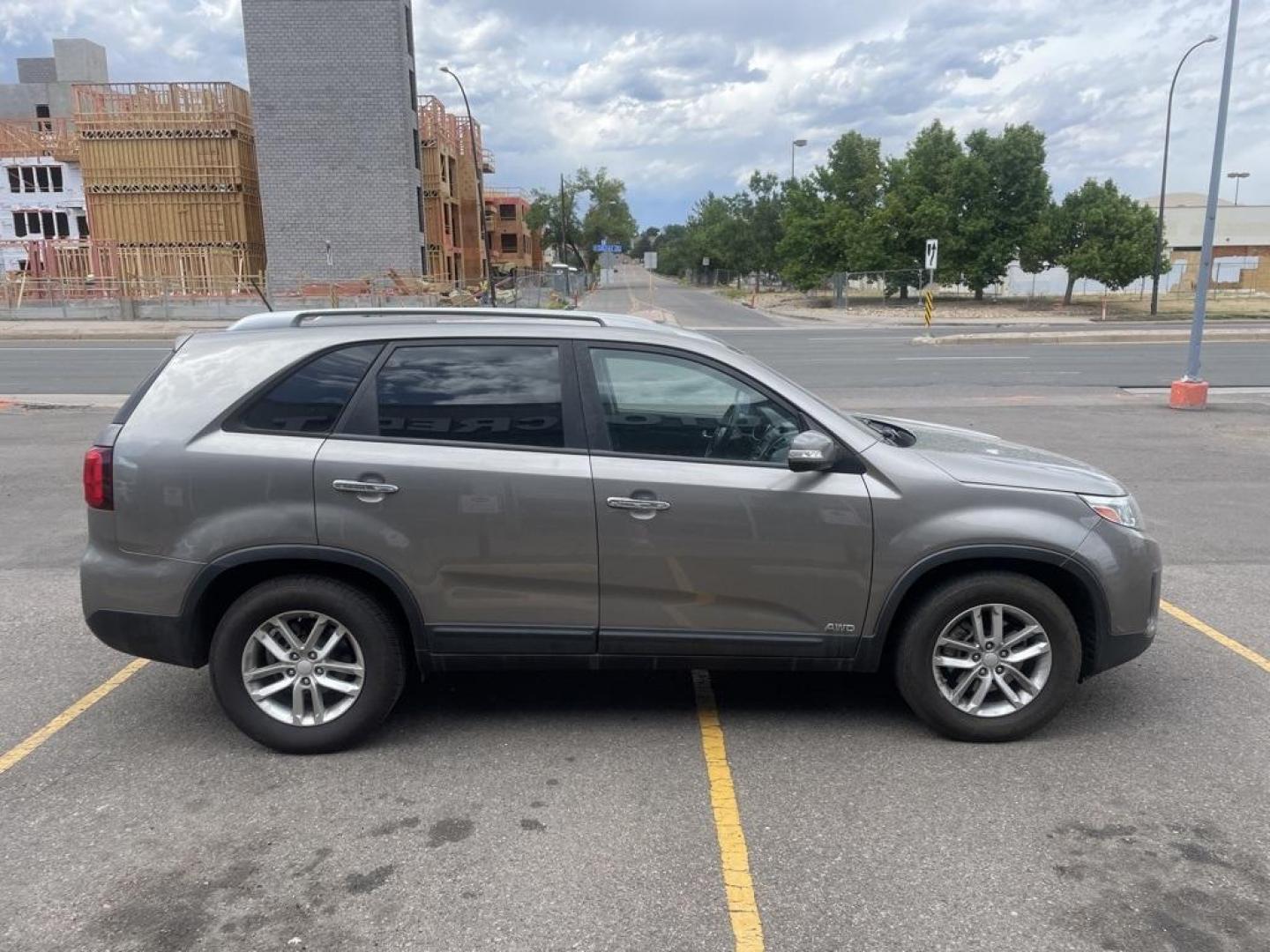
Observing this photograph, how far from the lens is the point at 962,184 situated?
43.3m

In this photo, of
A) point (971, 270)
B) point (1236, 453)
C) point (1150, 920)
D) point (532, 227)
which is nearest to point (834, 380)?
point (1236, 453)

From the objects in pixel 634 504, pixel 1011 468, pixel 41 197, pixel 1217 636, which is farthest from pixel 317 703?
pixel 41 197

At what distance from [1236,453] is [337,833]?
34.2ft

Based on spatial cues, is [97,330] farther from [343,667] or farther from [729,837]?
[729,837]

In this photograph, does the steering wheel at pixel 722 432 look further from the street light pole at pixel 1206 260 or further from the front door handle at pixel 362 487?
the street light pole at pixel 1206 260

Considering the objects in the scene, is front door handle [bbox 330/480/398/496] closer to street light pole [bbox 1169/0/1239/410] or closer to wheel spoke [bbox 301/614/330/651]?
wheel spoke [bbox 301/614/330/651]

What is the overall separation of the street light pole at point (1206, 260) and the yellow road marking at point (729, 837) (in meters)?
11.5

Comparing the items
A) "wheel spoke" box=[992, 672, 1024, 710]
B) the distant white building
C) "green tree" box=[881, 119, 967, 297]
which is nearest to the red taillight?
"wheel spoke" box=[992, 672, 1024, 710]

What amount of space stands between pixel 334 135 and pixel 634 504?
3953 cm

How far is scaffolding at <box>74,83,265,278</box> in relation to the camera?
3975cm

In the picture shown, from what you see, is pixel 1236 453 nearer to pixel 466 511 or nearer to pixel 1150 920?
pixel 1150 920

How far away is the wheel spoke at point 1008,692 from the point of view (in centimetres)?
393

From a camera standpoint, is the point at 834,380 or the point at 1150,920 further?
the point at 834,380

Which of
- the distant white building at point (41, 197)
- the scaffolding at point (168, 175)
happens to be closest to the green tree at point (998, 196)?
the scaffolding at point (168, 175)
